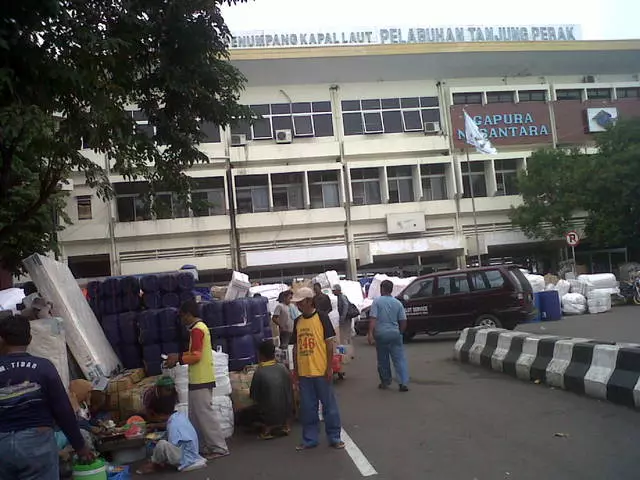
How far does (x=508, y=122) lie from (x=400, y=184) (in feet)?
22.3

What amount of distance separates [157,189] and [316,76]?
27489mm

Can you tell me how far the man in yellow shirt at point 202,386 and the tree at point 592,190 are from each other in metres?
24.6

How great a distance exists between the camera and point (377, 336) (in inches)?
373

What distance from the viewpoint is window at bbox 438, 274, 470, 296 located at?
15.8 m

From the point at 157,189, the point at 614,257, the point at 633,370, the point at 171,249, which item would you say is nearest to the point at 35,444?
the point at 157,189

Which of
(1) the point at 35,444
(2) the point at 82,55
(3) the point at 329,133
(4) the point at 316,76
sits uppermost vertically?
(4) the point at 316,76

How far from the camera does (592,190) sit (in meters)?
27.9

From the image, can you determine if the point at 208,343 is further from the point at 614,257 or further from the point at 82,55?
the point at 614,257

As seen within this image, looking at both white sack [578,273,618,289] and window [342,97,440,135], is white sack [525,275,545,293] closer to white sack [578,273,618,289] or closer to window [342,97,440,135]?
white sack [578,273,618,289]

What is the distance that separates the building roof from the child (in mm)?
27858

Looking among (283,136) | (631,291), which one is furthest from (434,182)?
(631,291)

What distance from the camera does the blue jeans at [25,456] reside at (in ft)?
11.6

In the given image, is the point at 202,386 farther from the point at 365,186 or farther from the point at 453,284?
the point at 365,186

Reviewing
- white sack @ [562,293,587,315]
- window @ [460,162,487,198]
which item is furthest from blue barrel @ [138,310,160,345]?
window @ [460,162,487,198]
